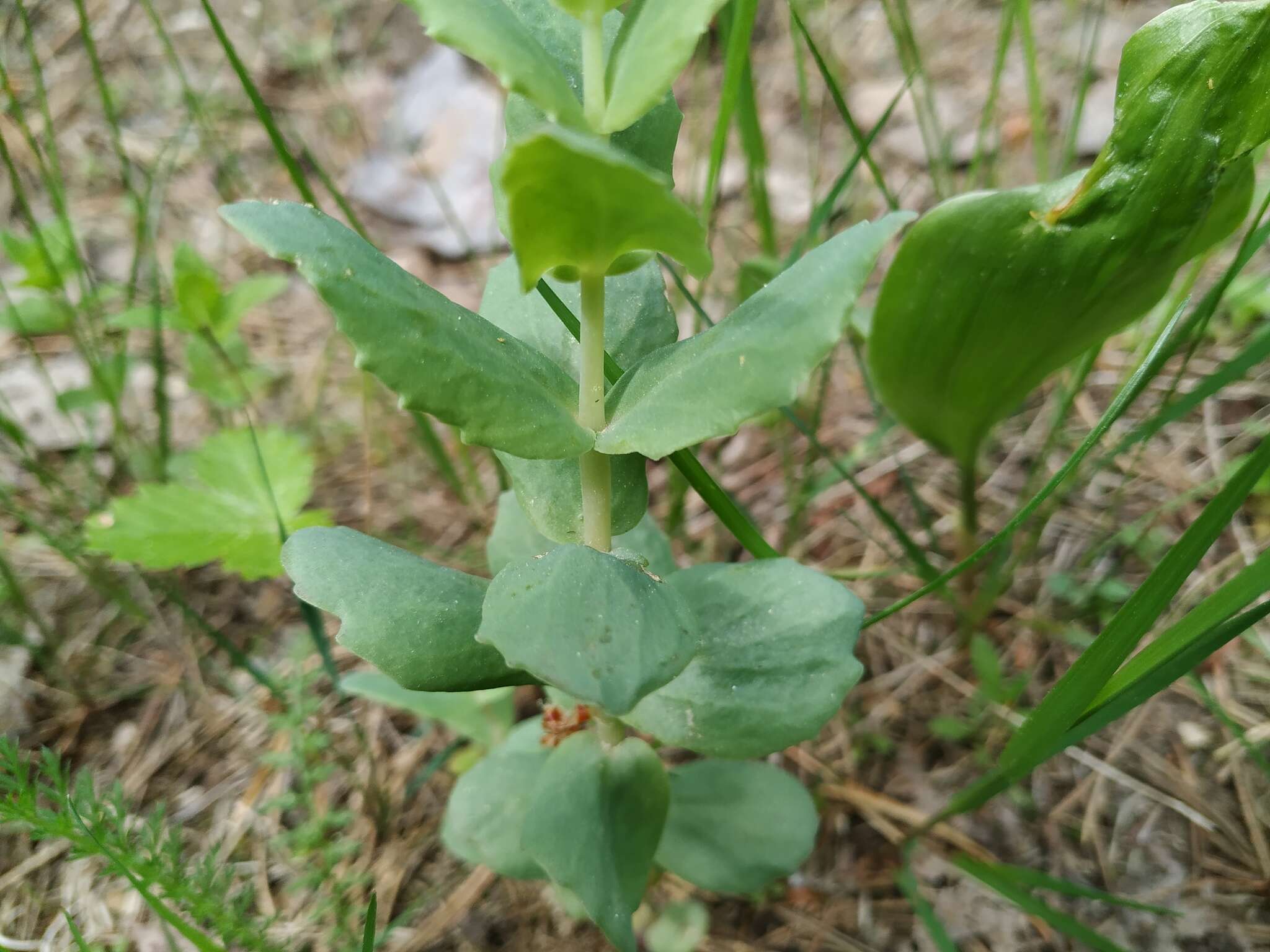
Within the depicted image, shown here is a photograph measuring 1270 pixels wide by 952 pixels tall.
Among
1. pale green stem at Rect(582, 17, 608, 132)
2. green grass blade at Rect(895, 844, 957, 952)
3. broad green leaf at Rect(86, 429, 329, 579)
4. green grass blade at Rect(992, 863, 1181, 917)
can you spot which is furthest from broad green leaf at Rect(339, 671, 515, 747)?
pale green stem at Rect(582, 17, 608, 132)

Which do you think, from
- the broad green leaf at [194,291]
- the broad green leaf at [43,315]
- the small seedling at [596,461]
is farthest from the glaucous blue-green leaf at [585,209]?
the broad green leaf at [43,315]

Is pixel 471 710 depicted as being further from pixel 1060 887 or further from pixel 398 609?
pixel 1060 887

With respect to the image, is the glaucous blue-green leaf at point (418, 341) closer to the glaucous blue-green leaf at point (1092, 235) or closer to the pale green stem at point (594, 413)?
the pale green stem at point (594, 413)

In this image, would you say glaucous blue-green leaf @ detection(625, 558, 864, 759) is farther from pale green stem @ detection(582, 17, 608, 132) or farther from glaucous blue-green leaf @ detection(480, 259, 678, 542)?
pale green stem @ detection(582, 17, 608, 132)

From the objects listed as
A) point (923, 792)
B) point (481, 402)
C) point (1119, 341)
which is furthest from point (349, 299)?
point (1119, 341)

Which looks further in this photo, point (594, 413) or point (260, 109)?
point (260, 109)

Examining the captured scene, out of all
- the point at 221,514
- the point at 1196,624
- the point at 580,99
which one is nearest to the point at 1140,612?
the point at 1196,624

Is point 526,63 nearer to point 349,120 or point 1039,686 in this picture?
point 1039,686
